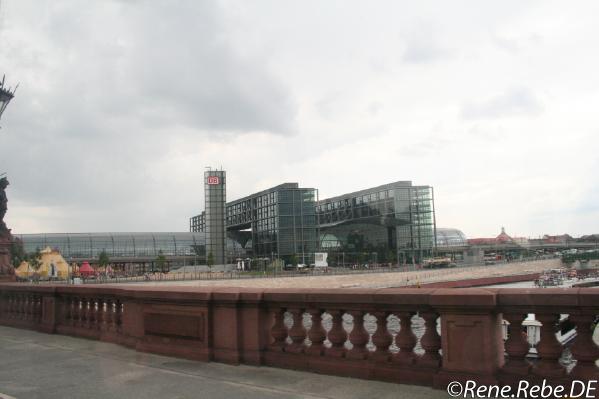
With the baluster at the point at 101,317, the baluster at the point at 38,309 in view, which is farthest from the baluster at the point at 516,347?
the baluster at the point at 38,309

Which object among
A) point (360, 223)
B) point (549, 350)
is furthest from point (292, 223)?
point (549, 350)

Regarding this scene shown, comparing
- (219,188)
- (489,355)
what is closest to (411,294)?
(489,355)

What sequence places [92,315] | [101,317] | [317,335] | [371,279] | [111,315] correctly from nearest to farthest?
[317,335]
[111,315]
[101,317]
[92,315]
[371,279]

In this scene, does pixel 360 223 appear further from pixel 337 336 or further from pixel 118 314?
pixel 337 336

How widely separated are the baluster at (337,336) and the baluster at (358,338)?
155 mm

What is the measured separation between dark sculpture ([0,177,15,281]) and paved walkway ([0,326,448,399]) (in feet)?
34.0

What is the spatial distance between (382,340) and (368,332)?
0.79 m

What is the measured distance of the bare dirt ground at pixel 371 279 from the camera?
2800 inches

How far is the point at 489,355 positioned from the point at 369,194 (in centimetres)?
11994

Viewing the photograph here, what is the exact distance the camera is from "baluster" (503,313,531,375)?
5.09 metres

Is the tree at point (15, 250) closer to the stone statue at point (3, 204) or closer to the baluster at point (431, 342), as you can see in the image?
the stone statue at point (3, 204)

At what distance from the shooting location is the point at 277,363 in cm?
669

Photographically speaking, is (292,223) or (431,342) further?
(292,223)

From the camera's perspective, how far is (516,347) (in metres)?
5.14
